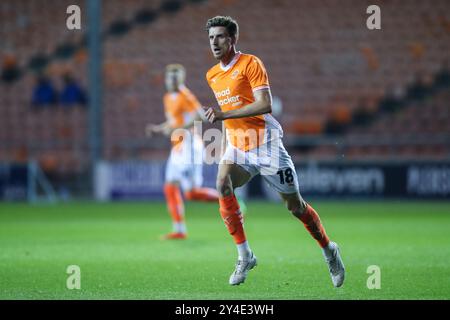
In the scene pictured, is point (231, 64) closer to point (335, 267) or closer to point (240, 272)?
point (240, 272)

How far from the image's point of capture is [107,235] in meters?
11.7

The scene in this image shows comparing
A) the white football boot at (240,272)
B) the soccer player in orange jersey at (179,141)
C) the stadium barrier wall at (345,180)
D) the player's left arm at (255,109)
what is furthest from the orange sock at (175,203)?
the stadium barrier wall at (345,180)

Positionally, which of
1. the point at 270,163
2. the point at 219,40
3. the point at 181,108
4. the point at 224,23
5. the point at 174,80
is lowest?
the point at 270,163

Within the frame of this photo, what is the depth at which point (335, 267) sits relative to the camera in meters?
6.87

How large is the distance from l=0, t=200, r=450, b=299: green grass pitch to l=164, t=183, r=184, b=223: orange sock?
0.42 meters

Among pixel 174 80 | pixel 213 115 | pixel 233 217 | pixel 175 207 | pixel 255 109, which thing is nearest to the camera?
pixel 213 115

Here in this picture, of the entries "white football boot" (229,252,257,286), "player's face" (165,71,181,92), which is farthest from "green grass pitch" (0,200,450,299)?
"player's face" (165,71,181,92)

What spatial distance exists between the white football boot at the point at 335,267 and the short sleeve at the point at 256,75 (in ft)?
4.55

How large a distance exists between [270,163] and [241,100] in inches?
22.3

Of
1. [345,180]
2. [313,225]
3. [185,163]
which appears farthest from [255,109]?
[345,180]

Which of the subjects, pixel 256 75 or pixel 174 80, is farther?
pixel 174 80

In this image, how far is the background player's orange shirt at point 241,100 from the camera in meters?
7.04

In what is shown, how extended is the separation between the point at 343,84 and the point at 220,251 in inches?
494

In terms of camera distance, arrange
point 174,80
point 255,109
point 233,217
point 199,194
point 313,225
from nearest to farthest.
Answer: point 255,109 → point 313,225 → point 233,217 → point 174,80 → point 199,194
